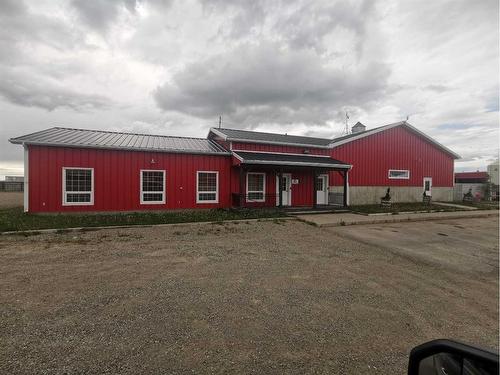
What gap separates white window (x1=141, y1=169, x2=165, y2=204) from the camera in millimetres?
13836

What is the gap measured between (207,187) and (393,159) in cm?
1534

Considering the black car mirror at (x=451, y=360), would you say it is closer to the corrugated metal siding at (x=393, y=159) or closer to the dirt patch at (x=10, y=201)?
the corrugated metal siding at (x=393, y=159)

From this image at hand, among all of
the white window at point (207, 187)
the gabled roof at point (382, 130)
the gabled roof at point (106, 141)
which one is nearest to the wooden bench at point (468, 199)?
the gabled roof at point (382, 130)

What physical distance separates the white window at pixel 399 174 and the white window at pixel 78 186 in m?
20.7

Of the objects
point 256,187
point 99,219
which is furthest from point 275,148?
point 99,219

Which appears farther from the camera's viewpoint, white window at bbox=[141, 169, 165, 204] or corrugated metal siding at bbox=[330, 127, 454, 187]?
corrugated metal siding at bbox=[330, 127, 454, 187]

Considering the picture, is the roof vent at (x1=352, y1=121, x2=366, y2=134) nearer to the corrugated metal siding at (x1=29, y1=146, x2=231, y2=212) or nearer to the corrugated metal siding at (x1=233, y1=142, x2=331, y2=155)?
the corrugated metal siding at (x1=233, y1=142, x2=331, y2=155)

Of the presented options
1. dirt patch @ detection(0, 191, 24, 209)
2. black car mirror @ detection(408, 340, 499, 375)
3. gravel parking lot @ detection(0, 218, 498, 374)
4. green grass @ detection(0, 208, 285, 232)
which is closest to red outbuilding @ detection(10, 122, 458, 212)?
green grass @ detection(0, 208, 285, 232)

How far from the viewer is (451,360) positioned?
45.8 inches

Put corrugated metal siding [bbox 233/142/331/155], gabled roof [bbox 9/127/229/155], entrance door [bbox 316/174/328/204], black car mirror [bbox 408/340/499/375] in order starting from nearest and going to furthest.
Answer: black car mirror [bbox 408/340/499/375]
gabled roof [bbox 9/127/229/155]
corrugated metal siding [bbox 233/142/331/155]
entrance door [bbox 316/174/328/204]

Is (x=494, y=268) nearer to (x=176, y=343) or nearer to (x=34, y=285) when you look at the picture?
(x=176, y=343)

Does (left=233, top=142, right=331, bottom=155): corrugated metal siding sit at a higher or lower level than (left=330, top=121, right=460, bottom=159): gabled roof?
lower

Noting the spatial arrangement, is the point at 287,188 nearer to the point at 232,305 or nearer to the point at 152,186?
the point at 152,186

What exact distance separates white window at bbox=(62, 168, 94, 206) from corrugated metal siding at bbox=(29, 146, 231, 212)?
189 mm
